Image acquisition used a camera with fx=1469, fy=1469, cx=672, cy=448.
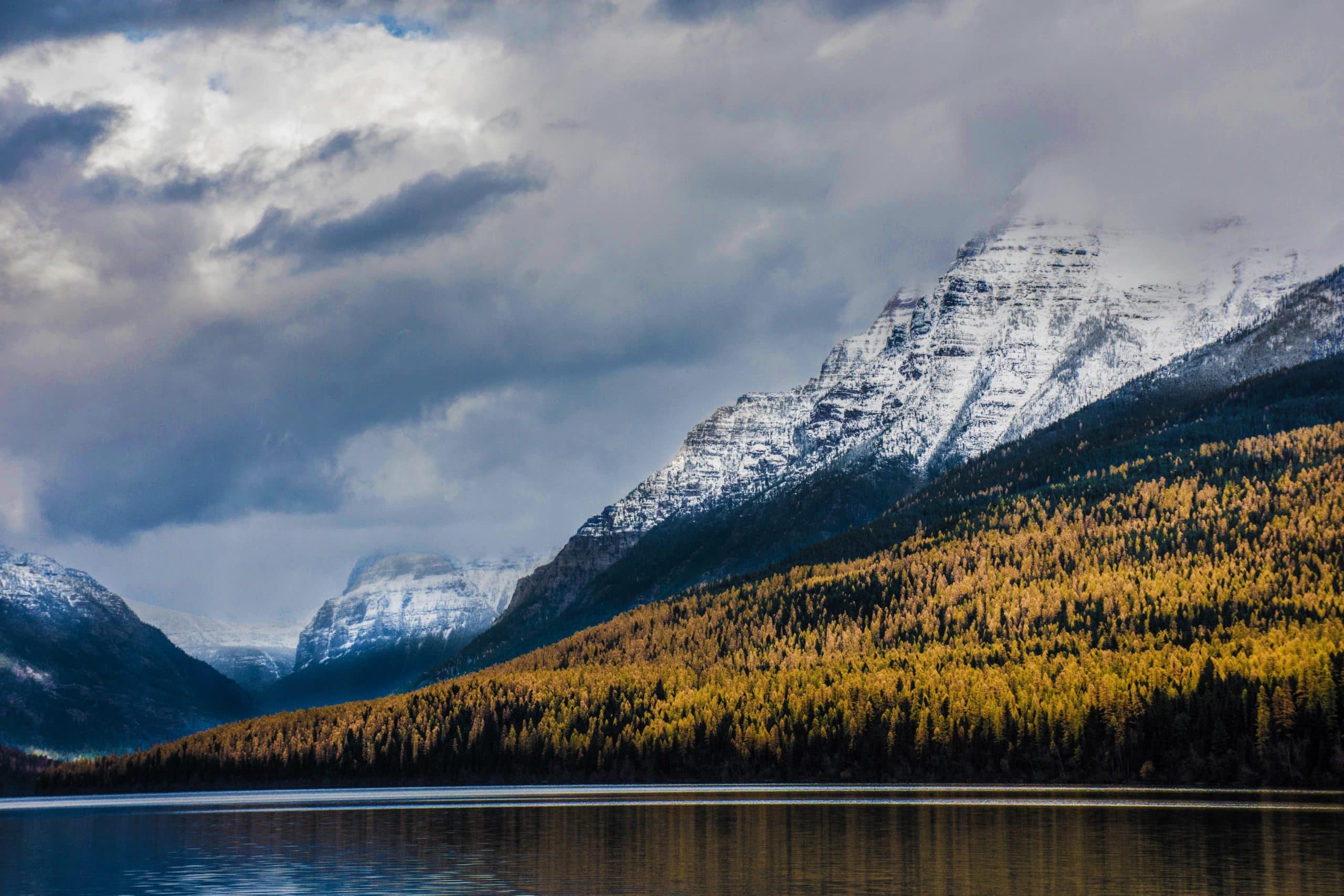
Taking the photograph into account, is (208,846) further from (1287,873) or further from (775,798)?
(1287,873)

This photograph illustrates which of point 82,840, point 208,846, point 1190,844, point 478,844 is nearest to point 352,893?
point 478,844

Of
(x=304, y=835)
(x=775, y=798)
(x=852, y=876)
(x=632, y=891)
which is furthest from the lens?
(x=775, y=798)

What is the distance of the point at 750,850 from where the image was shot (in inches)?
4722

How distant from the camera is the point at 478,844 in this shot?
135000 millimetres

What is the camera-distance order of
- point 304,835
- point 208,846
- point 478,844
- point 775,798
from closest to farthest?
point 478,844, point 208,846, point 304,835, point 775,798

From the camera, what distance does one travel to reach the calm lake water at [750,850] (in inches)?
3829

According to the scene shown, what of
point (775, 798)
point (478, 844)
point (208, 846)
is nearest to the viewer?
point (478, 844)

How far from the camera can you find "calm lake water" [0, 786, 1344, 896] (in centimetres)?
9725

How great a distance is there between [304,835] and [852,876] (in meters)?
77.2

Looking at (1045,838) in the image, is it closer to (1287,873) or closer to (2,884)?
(1287,873)

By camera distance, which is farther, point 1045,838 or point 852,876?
point 1045,838

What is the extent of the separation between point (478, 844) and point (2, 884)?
41.7 m

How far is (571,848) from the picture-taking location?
126m

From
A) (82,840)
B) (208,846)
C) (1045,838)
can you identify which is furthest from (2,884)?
(1045,838)
